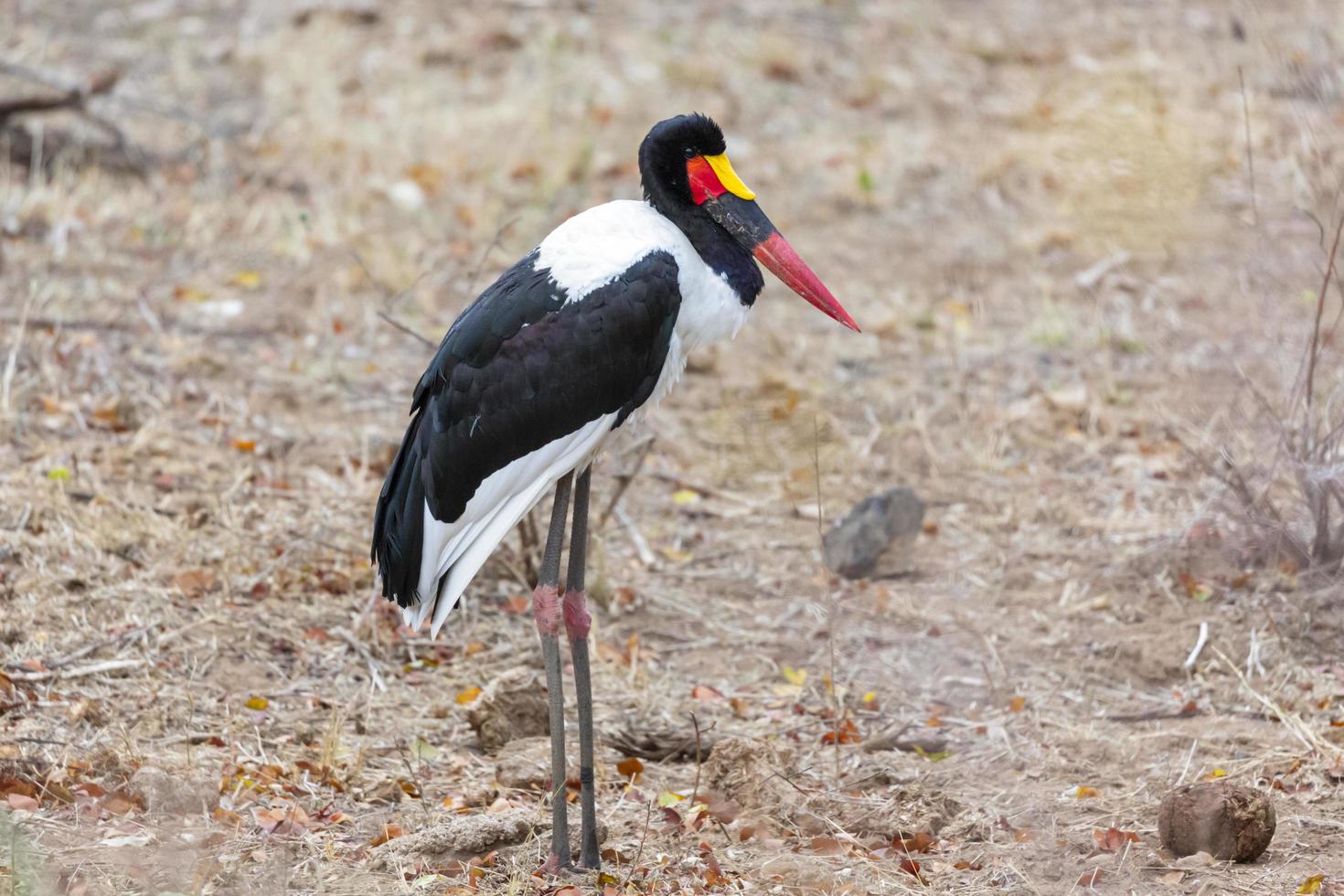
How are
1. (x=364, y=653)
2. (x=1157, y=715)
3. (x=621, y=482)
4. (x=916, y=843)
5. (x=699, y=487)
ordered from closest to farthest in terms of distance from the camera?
(x=916, y=843) → (x=1157, y=715) → (x=364, y=653) → (x=621, y=482) → (x=699, y=487)

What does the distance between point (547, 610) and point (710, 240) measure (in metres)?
0.95

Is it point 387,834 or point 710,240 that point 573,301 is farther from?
point 387,834

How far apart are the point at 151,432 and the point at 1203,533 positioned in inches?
139

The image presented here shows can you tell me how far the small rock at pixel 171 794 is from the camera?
139 inches

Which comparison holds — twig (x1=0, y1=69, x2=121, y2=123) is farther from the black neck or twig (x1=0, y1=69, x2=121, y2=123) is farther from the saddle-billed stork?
the black neck

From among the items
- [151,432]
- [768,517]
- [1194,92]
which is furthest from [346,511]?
[1194,92]

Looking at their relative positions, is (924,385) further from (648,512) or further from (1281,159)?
(1281,159)

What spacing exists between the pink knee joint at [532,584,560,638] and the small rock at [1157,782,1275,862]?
145cm

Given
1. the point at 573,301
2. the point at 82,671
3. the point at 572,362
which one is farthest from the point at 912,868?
the point at 82,671

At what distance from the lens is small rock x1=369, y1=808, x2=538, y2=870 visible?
3434 mm

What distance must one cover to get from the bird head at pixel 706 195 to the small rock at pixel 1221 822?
133 centimetres

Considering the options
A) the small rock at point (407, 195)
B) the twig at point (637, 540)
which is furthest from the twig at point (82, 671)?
the small rock at point (407, 195)

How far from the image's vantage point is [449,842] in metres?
3.46

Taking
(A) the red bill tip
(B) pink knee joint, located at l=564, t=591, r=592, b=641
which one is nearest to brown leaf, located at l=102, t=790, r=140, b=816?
(B) pink knee joint, located at l=564, t=591, r=592, b=641
